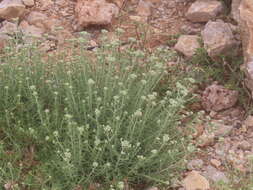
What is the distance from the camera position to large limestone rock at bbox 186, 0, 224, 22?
5.05 metres

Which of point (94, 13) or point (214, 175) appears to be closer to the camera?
point (214, 175)

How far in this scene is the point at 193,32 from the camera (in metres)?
5.04

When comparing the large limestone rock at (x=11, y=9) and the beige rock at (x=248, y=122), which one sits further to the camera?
the large limestone rock at (x=11, y=9)

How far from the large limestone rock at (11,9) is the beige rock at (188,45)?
1.77 metres

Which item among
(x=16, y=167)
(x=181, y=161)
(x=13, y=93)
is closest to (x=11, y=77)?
(x=13, y=93)

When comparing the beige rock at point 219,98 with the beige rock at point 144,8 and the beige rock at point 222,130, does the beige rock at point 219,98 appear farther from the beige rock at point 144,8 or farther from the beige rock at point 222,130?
the beige rock at point 144,8

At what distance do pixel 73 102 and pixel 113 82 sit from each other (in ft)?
1.45

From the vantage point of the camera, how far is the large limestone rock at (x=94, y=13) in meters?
5.00

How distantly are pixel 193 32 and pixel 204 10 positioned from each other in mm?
272

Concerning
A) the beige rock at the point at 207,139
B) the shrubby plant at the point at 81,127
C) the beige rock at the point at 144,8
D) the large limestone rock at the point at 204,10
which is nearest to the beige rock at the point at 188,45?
the large limestone rock at the point at 204,10

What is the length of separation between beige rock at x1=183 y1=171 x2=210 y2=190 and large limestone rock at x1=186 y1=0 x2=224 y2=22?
6.92 feet

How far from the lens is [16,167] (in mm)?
3422

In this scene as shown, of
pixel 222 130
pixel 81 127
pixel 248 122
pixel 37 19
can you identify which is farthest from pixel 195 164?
pixel 37 19

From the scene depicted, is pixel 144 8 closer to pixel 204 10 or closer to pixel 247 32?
pixel 204 10
